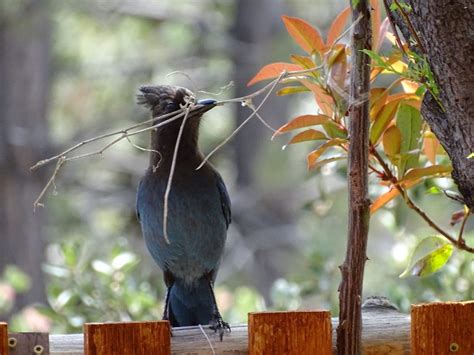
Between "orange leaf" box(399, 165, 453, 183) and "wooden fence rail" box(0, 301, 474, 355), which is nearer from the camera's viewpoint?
"wooden fence rail" box(0, 301, 474, 355)

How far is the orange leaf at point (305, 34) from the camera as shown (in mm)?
2719

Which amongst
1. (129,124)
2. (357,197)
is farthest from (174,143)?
(129,124)

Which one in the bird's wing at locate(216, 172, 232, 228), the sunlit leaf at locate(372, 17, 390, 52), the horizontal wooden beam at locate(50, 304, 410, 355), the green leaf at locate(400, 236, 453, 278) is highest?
the sunlit leaf at locate(372, 17, 390, 52)

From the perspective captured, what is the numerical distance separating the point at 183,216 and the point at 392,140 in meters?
1.57

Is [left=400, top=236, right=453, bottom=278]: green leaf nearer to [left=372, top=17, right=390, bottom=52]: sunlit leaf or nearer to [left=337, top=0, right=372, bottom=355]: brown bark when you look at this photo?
[left=337, top=0, right=372, bottom=355]: brown bark

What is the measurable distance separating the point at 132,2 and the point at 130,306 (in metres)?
8.16

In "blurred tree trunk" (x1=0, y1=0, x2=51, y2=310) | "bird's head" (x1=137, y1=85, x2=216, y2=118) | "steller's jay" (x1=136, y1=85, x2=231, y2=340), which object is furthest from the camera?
"blurred tree trunk" (x1=0, y1=0, x2=51, y2=310)

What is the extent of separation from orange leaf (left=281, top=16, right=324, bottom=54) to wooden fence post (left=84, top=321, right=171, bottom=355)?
34.0 inches

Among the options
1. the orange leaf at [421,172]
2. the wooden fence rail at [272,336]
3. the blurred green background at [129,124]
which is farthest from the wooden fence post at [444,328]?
the blurred green background at [129,124]

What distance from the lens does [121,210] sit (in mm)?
11617

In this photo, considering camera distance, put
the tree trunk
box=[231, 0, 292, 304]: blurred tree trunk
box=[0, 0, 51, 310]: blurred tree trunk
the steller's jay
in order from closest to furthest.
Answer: the tree trunk
the steller's jay
box=[0, 0, 51, 310]: blurred tree trunk
box=[231, 0, 292, 304]: blurred tree trunk

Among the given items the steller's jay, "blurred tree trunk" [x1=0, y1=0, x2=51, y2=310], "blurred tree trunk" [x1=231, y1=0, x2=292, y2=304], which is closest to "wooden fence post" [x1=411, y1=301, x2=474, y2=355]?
the steller's jay

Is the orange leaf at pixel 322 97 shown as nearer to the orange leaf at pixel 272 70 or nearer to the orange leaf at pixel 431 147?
the orange leaf at pixel 272 70

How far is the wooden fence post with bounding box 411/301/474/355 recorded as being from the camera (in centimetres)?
253
